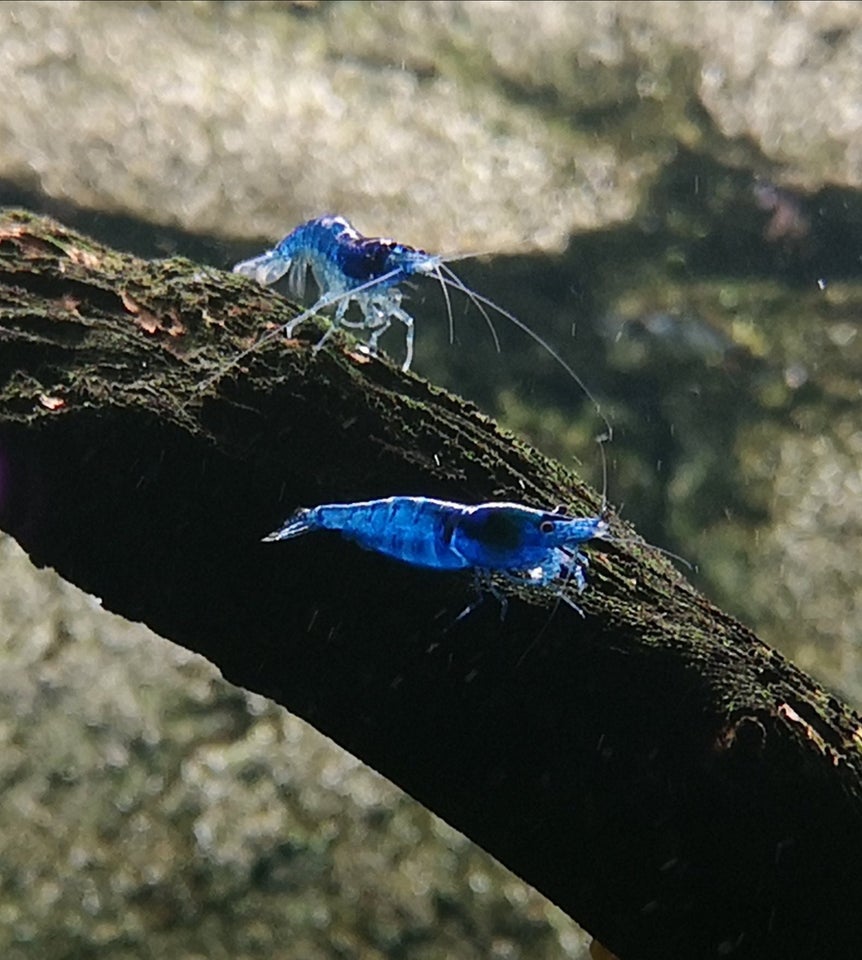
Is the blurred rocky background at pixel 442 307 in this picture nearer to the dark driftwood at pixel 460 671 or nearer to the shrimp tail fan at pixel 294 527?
the dark driftwood at pixel 460 671

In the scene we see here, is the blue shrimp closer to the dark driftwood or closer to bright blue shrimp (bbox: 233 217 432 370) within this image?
bright blue shrimp (bbox: 233 217 432 370)

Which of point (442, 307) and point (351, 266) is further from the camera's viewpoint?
point (442, 307)

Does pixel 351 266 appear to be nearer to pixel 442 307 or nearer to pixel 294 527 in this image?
pixel 294 527

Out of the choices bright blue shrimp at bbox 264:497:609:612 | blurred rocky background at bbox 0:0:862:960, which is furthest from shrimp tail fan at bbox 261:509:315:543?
blurred rocky background at bbox 0:0:862:960

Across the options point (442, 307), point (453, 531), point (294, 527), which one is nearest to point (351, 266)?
point (294, 527)

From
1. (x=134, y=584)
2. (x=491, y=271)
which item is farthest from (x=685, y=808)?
(x=491, y=271)

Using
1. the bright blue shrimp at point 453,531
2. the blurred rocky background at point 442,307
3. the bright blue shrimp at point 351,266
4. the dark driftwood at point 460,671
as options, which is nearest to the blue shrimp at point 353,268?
the bright blue shrimp at point 351,266
